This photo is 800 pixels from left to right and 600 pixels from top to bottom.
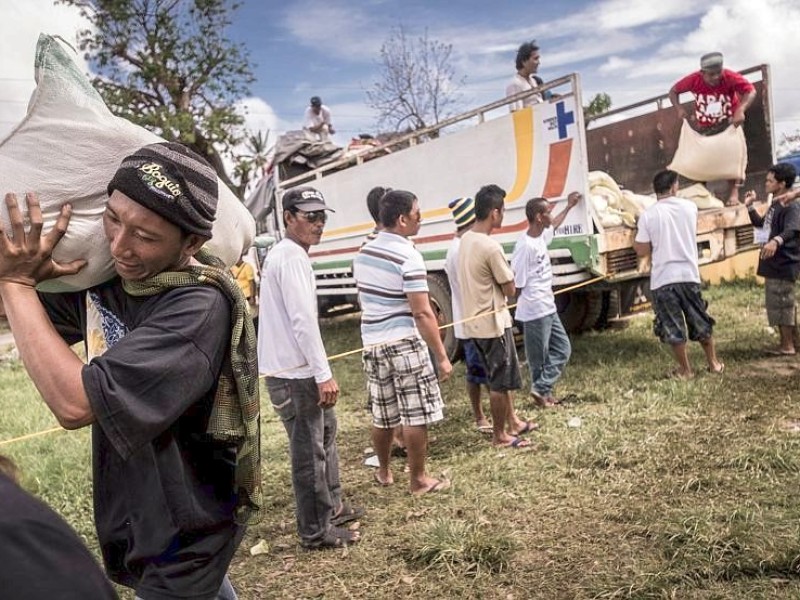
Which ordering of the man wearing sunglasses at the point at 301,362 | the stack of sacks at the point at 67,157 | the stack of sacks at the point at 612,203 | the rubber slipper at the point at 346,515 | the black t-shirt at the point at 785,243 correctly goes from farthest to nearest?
1. the stack of sacks at the point at 612,203
2. the black t-shirt at the point at 785,243
3. the rubber slipper at the point at 346,515
4. the man wearing sunglasses at the point at 301,362
5. the stack of sacks at the point at 67,157

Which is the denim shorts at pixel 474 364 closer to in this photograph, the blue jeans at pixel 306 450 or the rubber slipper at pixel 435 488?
the rubber slipper at pixel 435 488

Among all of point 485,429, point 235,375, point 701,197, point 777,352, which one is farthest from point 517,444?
point 701,197

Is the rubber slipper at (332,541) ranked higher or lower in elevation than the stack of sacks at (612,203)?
lower

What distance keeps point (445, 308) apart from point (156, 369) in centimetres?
567

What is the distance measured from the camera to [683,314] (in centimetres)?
541

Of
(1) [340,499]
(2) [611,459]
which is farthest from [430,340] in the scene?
(2) [611,459]

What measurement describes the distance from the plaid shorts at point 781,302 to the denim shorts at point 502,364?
2.68 metres

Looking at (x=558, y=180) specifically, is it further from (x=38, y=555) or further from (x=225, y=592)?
(x=38, y=555)

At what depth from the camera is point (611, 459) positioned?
3.98 m

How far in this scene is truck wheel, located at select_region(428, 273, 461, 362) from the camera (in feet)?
22.3

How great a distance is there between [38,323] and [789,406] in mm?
4655

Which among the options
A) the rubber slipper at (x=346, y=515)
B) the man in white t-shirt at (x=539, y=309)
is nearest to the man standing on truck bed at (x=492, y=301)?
the man in white t-shirt at (x=539, y=309)

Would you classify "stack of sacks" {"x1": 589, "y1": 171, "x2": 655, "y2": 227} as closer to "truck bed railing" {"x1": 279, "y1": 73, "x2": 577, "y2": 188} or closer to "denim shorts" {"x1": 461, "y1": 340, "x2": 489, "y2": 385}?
"truck bed railing" {"x1": 279, "y1": 73, "x2": 577, "y2": 188}

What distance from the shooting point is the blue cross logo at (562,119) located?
5.48 metres
